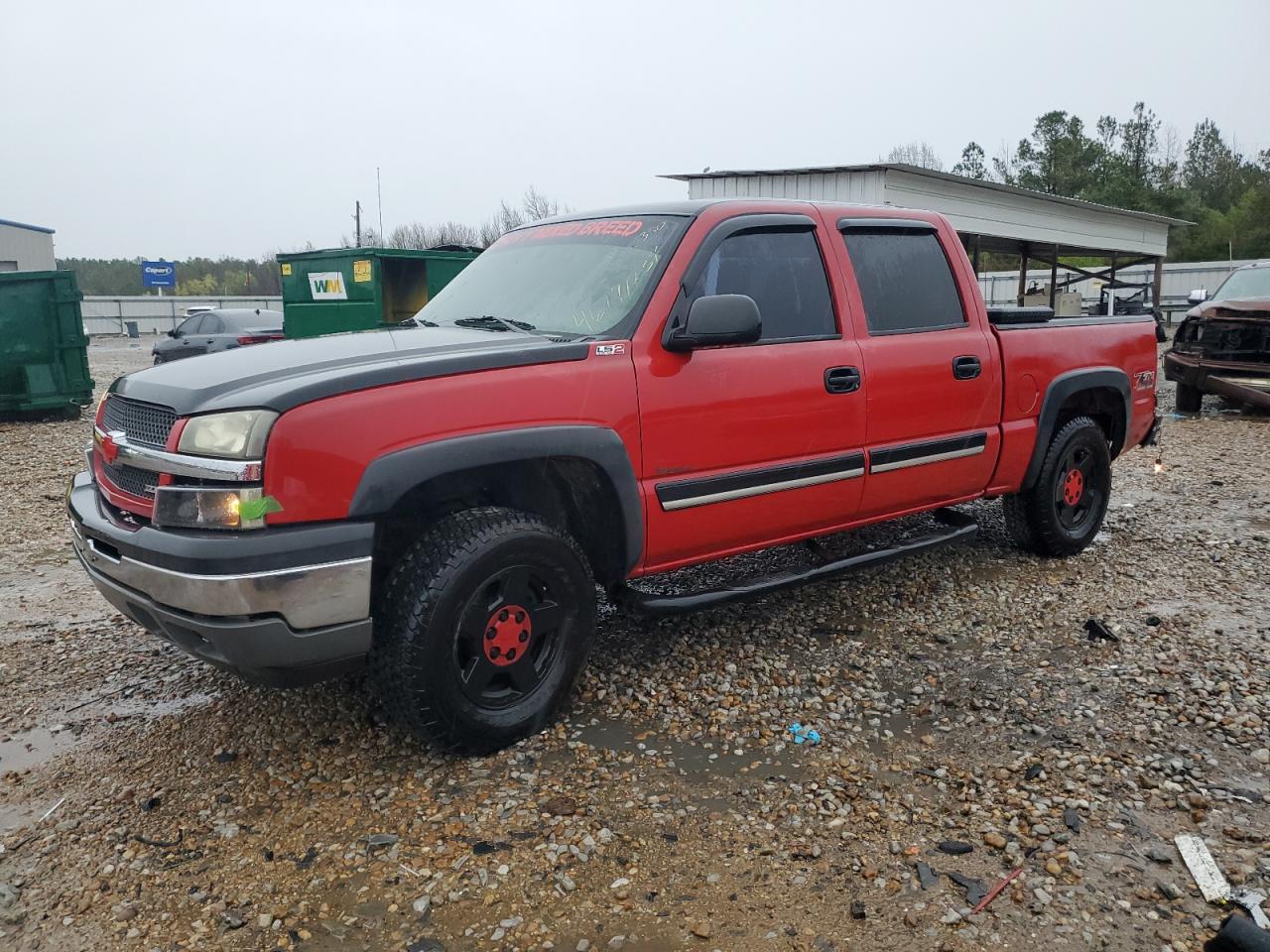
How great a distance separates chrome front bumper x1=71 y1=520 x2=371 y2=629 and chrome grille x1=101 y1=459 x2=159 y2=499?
246 mm

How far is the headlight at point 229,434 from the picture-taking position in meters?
2.77

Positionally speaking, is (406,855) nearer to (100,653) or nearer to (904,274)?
(100,653)

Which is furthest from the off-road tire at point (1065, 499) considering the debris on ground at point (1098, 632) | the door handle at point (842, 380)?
the door handle at point (842, 380)

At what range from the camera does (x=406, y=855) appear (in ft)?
9.17

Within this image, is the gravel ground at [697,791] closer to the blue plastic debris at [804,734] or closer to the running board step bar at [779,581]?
the blue plastic debris at [804,734]

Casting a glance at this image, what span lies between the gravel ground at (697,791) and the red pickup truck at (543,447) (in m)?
0.41

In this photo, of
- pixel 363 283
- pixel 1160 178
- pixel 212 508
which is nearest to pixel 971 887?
pixel 212 508

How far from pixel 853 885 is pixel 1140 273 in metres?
47.4

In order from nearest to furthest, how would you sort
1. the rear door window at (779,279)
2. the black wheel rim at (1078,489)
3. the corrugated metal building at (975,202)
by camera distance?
the rear door window at (779,279)
the black wheel rim at (1078,489)
the corrugated metal building at (975,202)

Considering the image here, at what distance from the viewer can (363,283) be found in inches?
476

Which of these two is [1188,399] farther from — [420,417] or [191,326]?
[191,326]

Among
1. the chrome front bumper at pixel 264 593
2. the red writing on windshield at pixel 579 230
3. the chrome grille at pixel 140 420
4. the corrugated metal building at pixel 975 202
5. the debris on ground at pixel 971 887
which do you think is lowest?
the debris on ground at pixel 971 887

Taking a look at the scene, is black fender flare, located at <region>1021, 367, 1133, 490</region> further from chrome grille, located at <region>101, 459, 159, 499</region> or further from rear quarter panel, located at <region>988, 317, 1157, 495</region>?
chrome grille, located at <region>101, 459, 159, 499</region>

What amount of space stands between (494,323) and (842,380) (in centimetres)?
151
